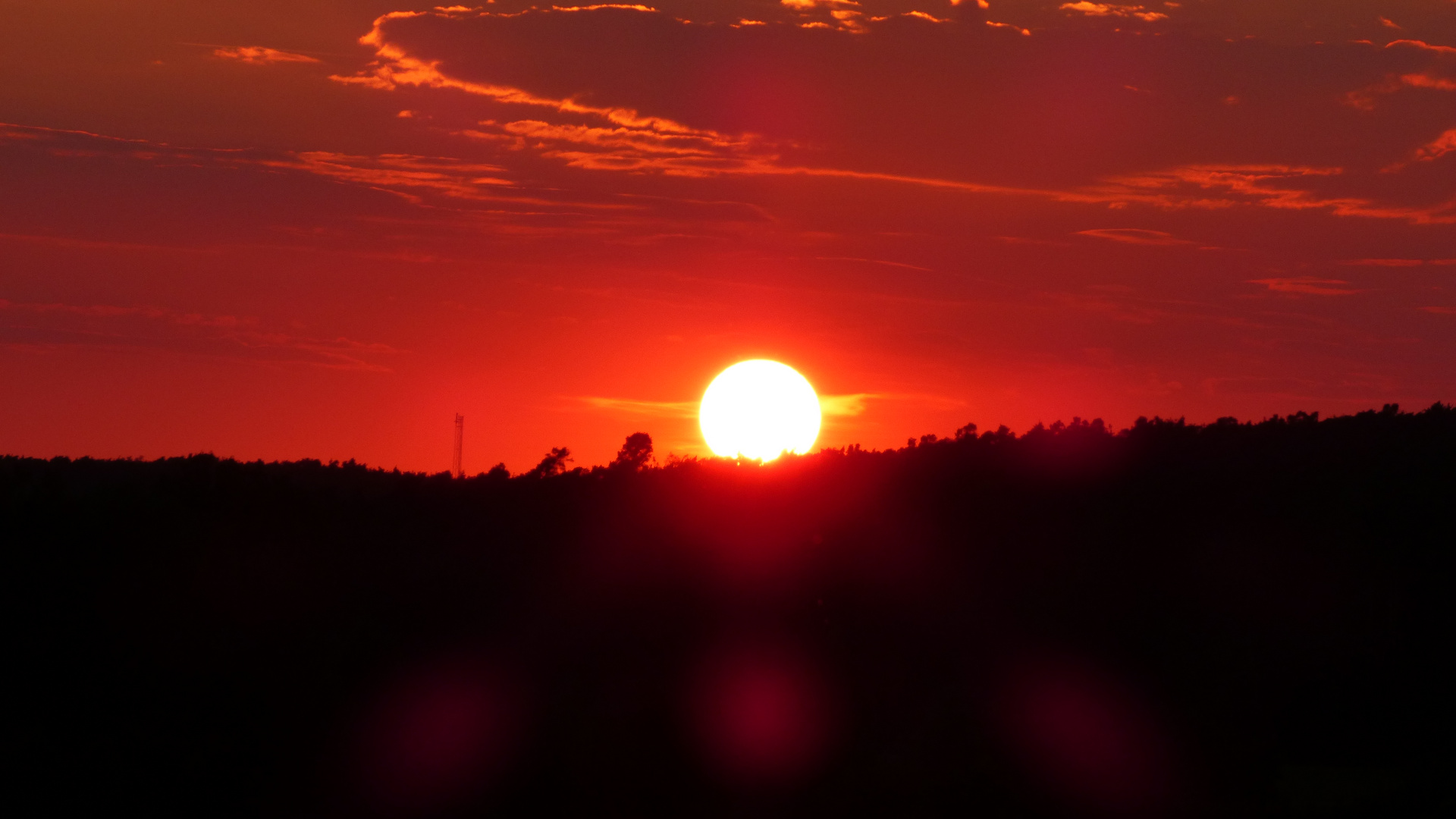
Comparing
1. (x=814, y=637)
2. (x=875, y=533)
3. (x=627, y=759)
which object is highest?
(x=875, y=533)

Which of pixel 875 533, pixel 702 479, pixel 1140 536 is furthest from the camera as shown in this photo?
pixel 702 479

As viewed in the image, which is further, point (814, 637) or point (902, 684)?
point (814, 637)

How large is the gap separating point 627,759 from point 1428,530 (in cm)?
1073

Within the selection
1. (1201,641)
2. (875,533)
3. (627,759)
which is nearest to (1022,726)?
(1201,641)

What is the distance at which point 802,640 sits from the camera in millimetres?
18531

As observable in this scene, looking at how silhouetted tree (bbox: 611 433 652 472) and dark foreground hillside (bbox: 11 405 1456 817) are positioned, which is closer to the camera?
dark foreground hillside (bbox: 11 405 1456 817)

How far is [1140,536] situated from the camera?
1802 centimetres

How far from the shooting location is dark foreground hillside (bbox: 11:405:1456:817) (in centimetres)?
1619

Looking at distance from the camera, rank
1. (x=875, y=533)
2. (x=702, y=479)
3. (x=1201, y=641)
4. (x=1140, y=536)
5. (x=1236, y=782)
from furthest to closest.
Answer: (x=702, y=479), (x=875, y=533), (x=1140, y=536), (x=1201, y=641), (x=1236, y=782)

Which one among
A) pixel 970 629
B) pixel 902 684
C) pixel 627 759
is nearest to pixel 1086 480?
pixel 970 629

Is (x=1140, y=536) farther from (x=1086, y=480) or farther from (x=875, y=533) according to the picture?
(x=875, y=533)

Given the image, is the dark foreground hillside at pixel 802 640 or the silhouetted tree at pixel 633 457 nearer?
the dark foreground hillside at pixel 802 640

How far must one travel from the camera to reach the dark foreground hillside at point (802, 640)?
16.2m

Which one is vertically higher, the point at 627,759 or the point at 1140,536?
the point at 1140,536
